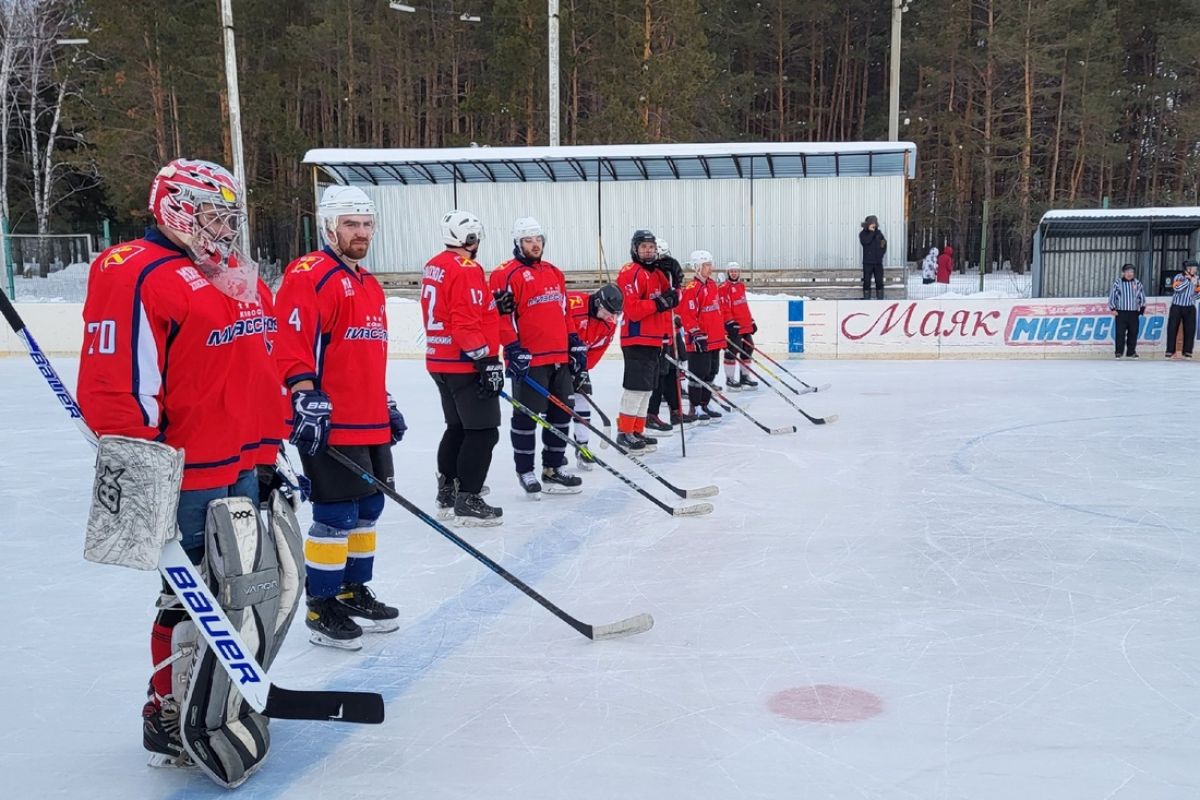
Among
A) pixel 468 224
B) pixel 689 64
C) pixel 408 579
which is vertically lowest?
pixel 408 579

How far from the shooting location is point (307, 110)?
110 ft

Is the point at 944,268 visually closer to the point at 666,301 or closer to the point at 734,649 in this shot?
the point at 666,301

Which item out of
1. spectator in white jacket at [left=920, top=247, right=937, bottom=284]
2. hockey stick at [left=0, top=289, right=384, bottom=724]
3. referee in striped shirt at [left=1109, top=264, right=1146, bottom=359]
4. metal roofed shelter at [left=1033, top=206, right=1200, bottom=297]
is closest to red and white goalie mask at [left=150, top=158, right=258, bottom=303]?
hockey stick at [left=0, top=289, right=384, bottom=724]

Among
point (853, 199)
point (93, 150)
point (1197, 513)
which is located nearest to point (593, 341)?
point (1197, 513)

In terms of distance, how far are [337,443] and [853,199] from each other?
48.2 ft

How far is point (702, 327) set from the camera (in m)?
8.23

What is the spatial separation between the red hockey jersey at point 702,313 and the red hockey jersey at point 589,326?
122cm

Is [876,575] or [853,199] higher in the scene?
[853,199]

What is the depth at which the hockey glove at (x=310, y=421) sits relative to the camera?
116 inches

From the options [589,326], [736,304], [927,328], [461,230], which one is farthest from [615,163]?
[461,230]

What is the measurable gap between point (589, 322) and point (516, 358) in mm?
1510

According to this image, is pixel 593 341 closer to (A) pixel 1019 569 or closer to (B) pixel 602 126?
(A) pixel 1019 569

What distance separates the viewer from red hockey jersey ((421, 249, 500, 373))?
14.8 ft

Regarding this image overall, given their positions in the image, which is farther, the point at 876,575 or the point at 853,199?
the point at 853,199
